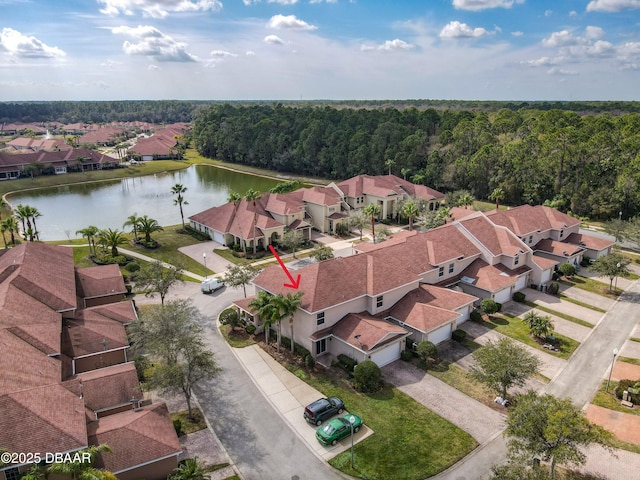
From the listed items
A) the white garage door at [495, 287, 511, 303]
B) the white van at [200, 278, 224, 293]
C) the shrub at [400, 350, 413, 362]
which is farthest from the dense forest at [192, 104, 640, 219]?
the white van at [200, 278, 224, 293]

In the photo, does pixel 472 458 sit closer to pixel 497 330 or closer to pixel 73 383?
pixel 497 330

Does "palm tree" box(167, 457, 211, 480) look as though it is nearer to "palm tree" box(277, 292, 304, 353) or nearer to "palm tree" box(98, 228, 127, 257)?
"palm tree" box(277, 292, 304, 353)

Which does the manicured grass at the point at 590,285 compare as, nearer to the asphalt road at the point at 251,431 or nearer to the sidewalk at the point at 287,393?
the sidewalk at the point at 287,393

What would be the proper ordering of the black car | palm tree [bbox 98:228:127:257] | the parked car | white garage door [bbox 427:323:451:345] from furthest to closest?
palm tree [bbox 98:228:127:257] → white garage door [bbox 427:323:451:345] → the black car → the parked car

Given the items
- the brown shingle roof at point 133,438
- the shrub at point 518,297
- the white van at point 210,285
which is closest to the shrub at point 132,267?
the white van at point 210,285

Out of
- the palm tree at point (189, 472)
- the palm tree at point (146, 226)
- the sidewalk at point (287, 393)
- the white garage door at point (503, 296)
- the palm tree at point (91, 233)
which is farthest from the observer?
the palm tree at point (146, 226)

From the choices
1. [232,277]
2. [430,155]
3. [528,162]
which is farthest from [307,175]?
[232,277]

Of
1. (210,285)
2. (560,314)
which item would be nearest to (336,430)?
(210,285)
